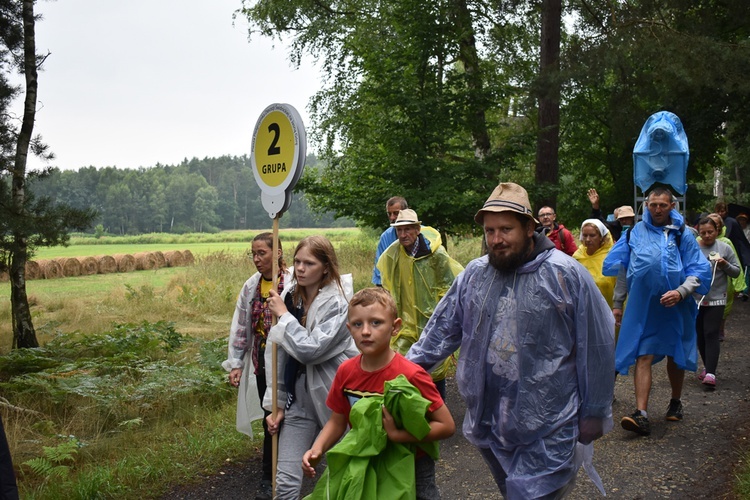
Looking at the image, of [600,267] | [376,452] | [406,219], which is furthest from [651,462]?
[376,452]

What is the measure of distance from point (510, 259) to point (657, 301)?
11.8 feet

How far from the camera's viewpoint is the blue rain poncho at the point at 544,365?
3344 mm

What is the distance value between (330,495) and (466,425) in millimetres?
839

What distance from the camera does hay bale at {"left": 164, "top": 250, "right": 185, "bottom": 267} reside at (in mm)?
39562

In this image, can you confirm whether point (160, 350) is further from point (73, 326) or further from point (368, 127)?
point (368, 127)

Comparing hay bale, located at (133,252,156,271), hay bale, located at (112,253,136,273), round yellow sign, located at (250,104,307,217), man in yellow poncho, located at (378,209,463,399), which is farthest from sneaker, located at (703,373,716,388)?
hay bale, located at (133,252,156,271)

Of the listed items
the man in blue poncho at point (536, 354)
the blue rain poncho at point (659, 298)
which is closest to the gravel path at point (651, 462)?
the blue rain poncho at point (659, 298)

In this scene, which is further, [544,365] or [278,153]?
[278,153]

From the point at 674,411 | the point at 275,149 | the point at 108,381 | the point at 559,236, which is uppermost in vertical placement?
the point at 275,149

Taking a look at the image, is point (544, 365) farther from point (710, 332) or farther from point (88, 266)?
point (88, 266)

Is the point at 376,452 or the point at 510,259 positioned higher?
the point at 510,259

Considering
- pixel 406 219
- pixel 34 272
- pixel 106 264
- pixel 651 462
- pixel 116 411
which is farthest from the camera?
pixel 106 264

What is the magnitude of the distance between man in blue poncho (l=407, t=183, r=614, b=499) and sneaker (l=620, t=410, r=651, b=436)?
318cm

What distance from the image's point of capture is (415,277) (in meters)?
6.48
